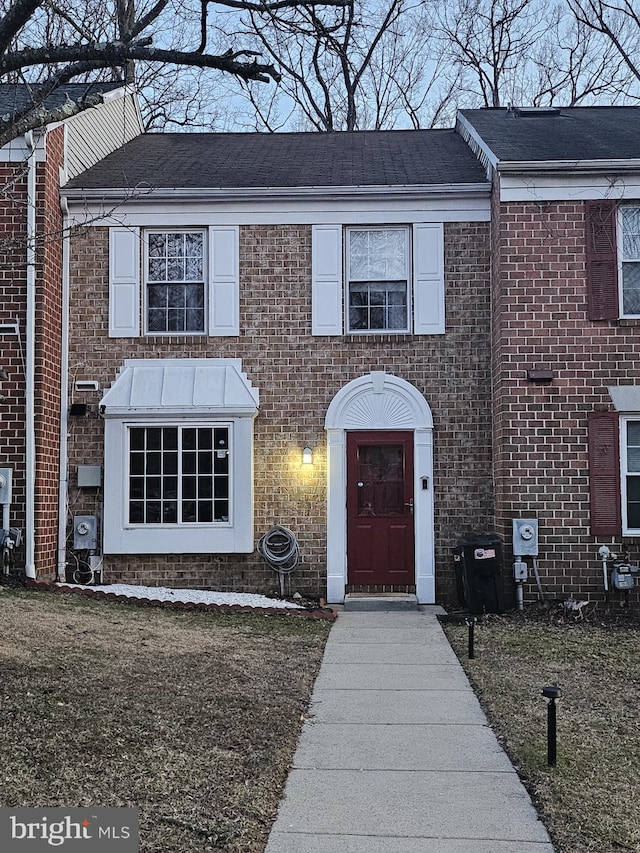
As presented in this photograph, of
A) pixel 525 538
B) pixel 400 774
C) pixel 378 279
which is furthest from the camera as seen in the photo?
pixel 378 279

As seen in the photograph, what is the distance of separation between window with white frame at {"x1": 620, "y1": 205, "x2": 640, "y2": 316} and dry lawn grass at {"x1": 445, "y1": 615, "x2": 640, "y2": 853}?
3934 millimetres

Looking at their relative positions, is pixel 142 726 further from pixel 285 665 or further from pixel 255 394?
pixel 255 394

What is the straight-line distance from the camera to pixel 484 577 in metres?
11.2

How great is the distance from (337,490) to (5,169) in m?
6.03

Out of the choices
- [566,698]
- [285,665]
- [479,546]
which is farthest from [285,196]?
[566,698]

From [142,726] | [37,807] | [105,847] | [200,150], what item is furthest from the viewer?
[200,150]

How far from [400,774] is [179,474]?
750 centimetres

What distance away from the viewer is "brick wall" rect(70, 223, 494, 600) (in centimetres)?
1237

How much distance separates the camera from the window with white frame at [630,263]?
38.8 ft

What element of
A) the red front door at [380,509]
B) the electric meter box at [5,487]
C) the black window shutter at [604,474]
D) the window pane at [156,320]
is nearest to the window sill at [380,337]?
the red front door at [380,509]

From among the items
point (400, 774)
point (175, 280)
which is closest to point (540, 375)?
point (175, 280)

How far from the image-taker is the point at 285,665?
8188 millimetres

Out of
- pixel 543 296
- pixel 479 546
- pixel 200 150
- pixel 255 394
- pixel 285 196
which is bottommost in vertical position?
pixel 479 546

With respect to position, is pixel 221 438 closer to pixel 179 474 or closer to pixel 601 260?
pixel 179 474
